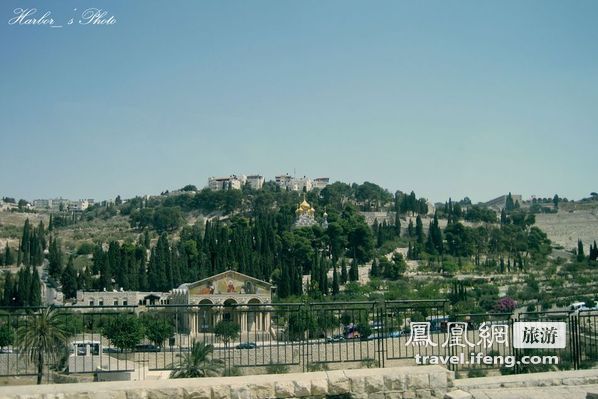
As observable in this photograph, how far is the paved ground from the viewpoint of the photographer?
21.8ft

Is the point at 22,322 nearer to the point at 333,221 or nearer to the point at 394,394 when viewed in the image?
the point at 394,394

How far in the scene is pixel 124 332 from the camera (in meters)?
14.1

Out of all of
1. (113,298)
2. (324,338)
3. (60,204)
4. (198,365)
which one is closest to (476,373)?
(324,338)

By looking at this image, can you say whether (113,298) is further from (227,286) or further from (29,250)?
(29,250)

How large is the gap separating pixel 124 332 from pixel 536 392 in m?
9.40

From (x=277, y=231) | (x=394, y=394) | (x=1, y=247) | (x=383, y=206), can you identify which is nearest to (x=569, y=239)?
(x=383, y=206)

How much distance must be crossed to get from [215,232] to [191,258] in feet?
9.17

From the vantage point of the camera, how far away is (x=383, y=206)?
9469 cm

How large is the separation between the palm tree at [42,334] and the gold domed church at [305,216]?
190ft

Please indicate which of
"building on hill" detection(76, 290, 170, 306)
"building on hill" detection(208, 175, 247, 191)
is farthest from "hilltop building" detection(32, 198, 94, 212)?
"building on hill" detection(76, 290, 170, 306)

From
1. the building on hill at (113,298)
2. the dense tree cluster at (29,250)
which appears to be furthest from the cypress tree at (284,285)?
the dense tree cluster at (29,250)

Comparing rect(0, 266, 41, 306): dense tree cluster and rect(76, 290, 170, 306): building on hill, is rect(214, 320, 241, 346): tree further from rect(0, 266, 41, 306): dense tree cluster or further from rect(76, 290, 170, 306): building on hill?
rect(0, 266, 41, 306): dense tree cluster

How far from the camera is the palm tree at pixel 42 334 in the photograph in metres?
10.5

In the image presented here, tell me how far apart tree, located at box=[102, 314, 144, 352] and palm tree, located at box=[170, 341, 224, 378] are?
2952 mm
